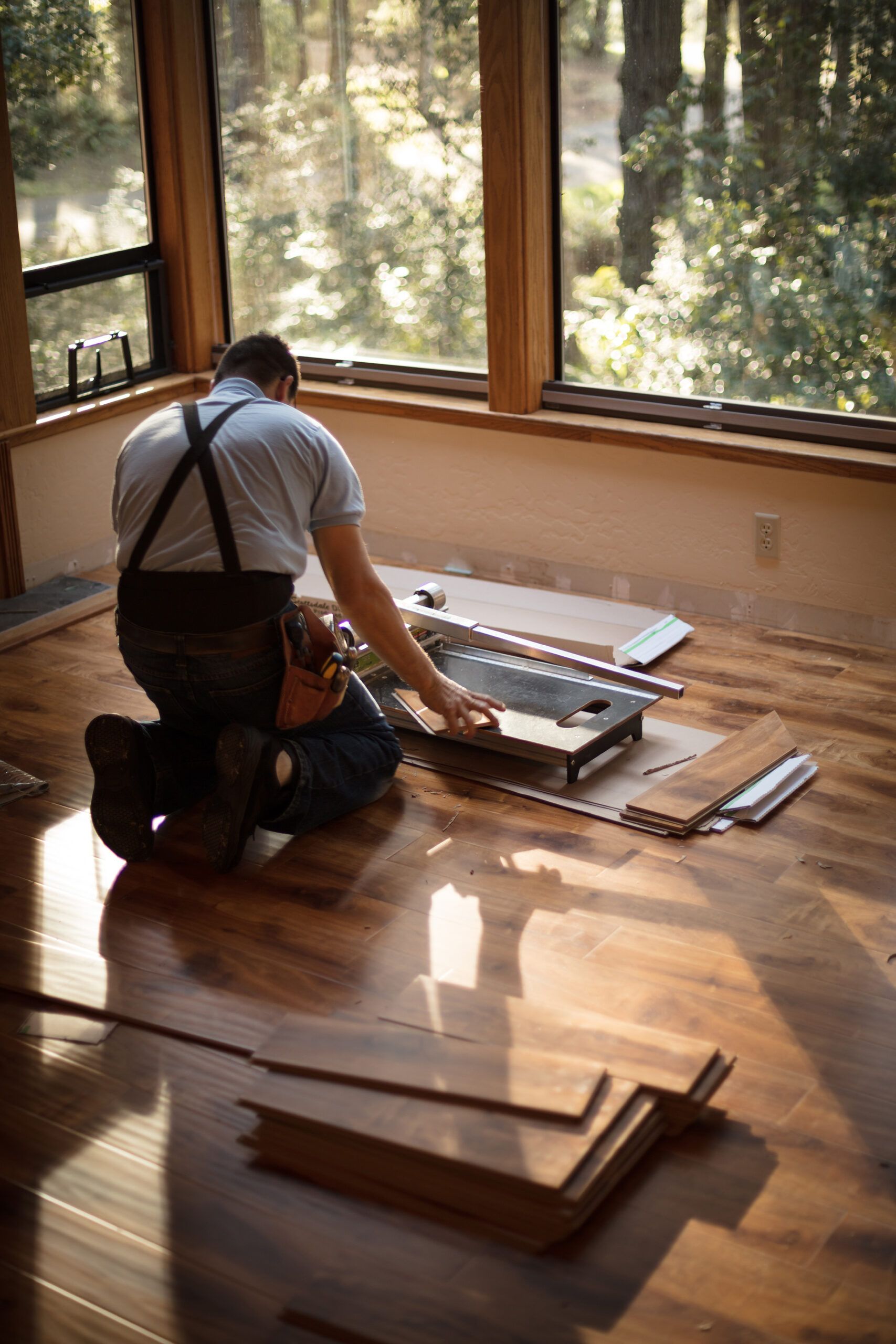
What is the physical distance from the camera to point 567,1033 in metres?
2.16

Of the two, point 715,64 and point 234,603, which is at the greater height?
point 715,64

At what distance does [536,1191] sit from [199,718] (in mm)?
1471

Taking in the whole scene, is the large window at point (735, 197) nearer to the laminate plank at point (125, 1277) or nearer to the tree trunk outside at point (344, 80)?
the tree trunk outside at point (344, 80)

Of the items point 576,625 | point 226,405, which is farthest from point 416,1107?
point 576,625

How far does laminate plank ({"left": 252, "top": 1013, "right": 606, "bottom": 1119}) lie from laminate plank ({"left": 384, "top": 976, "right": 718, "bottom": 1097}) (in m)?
0.04

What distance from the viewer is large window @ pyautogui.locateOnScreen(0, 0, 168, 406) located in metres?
4.34

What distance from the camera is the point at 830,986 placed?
2.43m

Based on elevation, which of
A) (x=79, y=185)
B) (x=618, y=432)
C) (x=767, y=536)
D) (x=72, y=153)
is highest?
(x=72, y=153)

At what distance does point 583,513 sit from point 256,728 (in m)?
1.82

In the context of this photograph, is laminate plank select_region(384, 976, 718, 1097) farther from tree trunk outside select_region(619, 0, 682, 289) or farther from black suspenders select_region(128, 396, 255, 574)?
tree trunk outside select_region(619, 0, 682, 289)

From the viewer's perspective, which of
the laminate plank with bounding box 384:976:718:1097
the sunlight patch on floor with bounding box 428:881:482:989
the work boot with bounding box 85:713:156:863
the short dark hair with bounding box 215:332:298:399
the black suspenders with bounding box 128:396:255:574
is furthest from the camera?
the short dark hair with bounding box 215:332:298:399

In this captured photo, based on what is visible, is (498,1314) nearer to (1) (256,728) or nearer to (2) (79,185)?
(1) (256,728)

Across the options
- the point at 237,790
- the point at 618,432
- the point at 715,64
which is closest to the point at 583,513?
the point at 618,432

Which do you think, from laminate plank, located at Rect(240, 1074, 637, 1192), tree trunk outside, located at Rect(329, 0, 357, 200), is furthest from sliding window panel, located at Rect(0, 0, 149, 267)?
laminate plank, located at Rect(240, 1074, 637, 1192)
